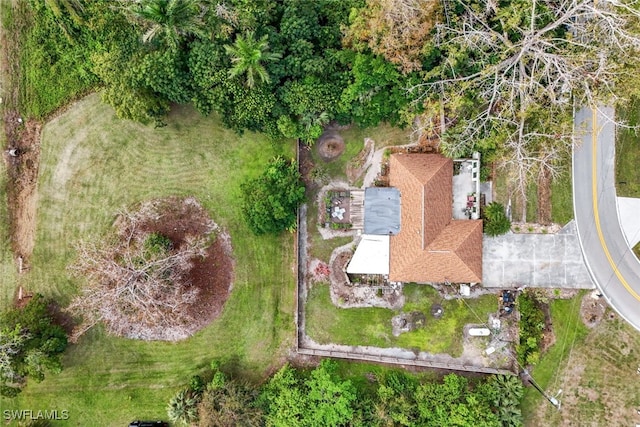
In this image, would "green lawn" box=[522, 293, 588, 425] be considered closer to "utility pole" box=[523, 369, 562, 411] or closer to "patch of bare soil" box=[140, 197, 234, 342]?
"utility pole" box=[523, 369, 562, 411]

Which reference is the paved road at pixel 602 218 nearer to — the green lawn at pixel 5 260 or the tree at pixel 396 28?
the tree at pixel 396 28

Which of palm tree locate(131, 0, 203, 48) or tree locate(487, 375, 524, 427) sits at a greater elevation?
palm tree locate(131, 0, 203, 48)

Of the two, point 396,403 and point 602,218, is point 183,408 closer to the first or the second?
point 396,403

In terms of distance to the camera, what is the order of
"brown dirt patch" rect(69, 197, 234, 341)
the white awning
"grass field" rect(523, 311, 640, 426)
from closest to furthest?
"brown dirt patch" rect(69, 197, 234, 341) < "grass field" rect(523, 311, 640, 426) < the white awning

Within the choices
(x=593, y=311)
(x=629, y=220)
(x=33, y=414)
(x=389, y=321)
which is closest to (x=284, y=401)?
(x=389, y=321)

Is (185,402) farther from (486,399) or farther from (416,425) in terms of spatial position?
(486,399)

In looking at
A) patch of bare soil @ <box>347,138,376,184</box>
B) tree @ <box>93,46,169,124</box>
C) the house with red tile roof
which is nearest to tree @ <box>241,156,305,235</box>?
patch of bare soil @ <box>347,138,376,184</box>
